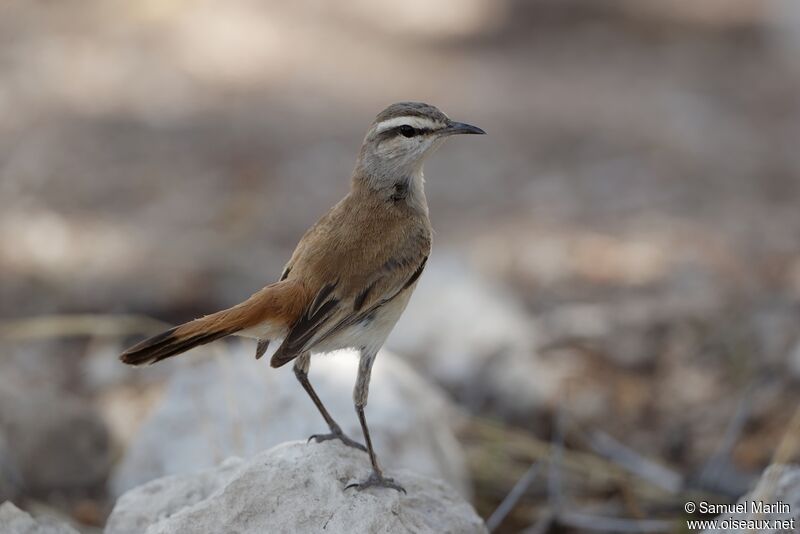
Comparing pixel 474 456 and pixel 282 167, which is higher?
pixel 282 167

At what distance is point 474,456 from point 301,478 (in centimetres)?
257

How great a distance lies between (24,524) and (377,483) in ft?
4.70

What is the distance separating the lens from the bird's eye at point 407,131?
5.18 meters

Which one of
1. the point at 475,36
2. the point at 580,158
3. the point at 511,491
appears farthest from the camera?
the point at 475,36

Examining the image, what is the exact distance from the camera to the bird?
14.2 ft

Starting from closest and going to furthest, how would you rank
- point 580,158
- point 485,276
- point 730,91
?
point 485,276
point 580,158
point 730,91

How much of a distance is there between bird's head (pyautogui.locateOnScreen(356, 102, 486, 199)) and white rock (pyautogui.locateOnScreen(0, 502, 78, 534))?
2.20m

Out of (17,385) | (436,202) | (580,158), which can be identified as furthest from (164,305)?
(580,158)

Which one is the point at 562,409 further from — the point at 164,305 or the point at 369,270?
the point at 164,305

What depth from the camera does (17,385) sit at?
681 centimetres

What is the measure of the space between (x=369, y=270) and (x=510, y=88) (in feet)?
33.5

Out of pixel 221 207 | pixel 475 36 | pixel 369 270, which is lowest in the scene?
pixel 221 207

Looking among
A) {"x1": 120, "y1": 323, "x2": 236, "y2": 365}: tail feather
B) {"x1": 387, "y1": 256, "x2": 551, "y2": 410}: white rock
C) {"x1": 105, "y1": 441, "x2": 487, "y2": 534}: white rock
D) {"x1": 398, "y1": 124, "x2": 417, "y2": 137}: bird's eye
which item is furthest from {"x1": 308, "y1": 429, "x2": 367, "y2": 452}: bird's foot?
{"x1": 387, "y1": 256, "x2": 551, "y2": 410}: white rock

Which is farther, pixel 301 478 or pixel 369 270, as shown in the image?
pixel 369 270
